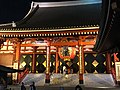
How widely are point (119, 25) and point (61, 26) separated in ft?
31.1

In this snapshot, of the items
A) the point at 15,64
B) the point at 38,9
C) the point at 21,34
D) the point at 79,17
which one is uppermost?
the point at 38,9

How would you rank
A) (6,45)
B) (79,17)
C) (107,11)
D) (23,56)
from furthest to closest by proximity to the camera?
(23,56) → (6,45) → (79,17) → (107,11)

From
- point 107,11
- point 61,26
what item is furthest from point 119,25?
point 61,26

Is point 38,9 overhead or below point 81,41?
overhead

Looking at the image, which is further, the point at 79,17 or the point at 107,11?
the point at 79,17

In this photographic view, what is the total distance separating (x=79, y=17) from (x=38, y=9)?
626 centimetres

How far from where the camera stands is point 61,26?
1426 centimetres

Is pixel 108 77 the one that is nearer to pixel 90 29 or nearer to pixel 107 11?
pixel 90 29

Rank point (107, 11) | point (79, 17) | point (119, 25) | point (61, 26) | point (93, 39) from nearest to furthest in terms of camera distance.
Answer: point (107, 11)
point (119, 25)
point (61, 26)
point (93, 39)
point (79, 17)

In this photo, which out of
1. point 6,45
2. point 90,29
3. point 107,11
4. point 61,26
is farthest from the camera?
point 6,45

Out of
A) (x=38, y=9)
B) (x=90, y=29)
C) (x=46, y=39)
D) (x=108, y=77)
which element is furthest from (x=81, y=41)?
(x=38, y=9)

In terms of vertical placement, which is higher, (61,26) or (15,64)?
(61,26)

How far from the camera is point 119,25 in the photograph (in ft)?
16.1

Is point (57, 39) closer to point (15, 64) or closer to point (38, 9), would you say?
point (15, 64)
